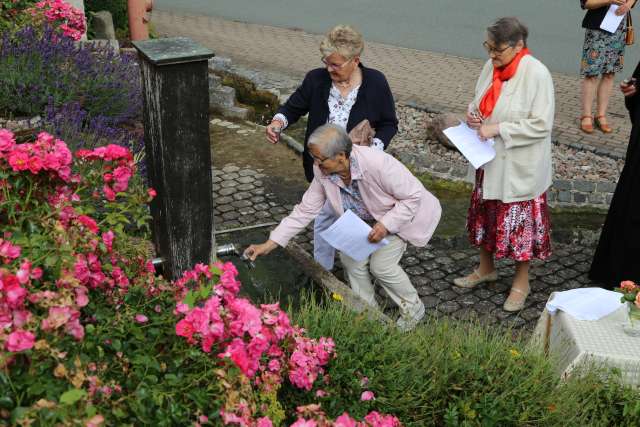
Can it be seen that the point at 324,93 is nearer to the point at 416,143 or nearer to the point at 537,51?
the point at 416,143

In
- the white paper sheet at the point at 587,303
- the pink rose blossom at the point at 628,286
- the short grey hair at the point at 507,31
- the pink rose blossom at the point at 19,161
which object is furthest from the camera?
the short grey hair at the point at 507,31

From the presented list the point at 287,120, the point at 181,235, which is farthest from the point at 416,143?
the point at 181,235

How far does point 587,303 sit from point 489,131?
124 cm

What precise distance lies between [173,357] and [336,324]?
3.82 ft

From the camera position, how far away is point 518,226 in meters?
5.07

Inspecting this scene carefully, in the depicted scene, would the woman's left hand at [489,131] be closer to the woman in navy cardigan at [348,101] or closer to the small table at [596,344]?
the woman in navy cardigan at [348,101]

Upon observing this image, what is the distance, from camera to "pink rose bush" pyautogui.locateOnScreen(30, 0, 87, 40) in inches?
281

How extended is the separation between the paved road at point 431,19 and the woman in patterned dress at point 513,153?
20.0 feet

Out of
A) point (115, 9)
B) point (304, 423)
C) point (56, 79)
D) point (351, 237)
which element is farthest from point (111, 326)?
point (115, 9)

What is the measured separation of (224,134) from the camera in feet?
26.2

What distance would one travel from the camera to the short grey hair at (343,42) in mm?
4719

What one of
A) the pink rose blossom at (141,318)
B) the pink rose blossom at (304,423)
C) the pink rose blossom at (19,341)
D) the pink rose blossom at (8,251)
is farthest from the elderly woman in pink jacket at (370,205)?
the pink rose blossom at (19,341)

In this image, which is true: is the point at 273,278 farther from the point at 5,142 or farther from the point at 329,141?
the point at 5,142

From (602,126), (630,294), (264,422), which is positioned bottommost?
(602,126)
